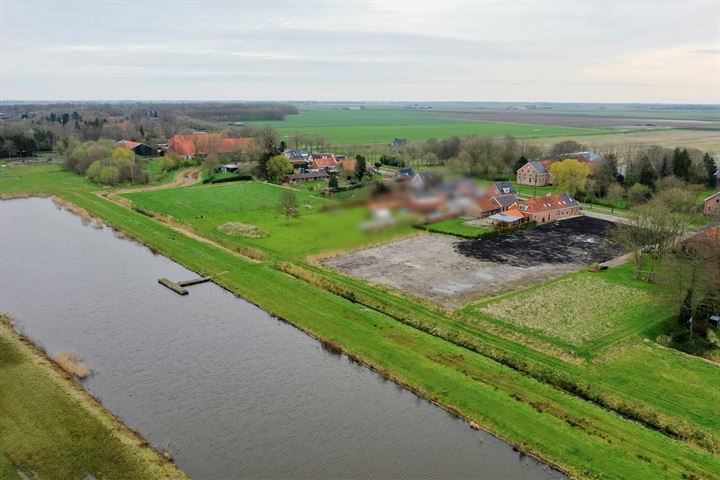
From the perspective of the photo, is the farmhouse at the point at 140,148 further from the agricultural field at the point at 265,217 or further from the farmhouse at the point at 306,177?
the farmhouse at the point at 306,177

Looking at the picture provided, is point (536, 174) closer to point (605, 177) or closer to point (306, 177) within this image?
point (605, 177)

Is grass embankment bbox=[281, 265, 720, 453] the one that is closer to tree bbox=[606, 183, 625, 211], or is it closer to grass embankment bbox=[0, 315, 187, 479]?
grass embankment bbox=[0, 315, 187, 479]

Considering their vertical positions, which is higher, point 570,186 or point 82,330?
point 570,186

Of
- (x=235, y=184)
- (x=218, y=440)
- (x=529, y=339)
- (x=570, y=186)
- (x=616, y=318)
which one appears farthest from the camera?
(x=235, y=184)

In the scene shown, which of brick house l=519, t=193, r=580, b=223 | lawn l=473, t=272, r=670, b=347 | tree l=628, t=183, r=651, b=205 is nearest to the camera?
lawn l=473, t=272, r=670, b=347

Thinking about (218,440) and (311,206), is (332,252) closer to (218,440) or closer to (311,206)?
(311,206)

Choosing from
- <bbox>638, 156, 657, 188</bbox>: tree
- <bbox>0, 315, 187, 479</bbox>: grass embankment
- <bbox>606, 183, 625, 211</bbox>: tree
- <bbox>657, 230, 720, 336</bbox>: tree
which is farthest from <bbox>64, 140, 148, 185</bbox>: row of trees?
<bbox>657, 230, 720, 336</bbox>: tree

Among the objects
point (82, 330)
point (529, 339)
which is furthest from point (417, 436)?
point (82, 330)
